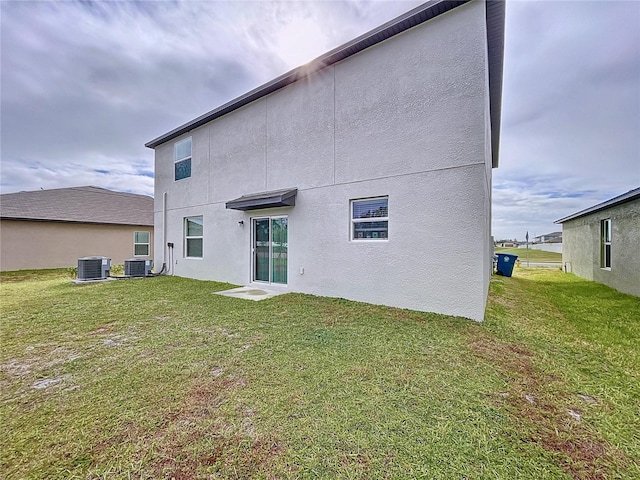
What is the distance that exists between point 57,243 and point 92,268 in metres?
7.41

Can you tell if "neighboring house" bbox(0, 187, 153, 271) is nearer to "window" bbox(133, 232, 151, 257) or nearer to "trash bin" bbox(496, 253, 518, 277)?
"window" bbox(133, 232, 151, 257)

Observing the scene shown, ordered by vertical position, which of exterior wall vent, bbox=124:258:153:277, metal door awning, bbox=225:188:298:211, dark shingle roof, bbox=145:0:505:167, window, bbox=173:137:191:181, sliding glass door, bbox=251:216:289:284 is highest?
dark shingle roof, bbox=145:0:505:167

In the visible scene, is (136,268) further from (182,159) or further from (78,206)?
(78,206)

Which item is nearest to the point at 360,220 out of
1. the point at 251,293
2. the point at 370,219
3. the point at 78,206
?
the point at 370,219

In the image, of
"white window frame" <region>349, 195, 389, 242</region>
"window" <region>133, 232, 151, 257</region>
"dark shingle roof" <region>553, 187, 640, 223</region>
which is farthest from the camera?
"window" <region>133, 232, 151, 257</region>

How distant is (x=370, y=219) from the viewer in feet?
21.6

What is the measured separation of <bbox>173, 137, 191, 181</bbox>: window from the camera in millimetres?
11422

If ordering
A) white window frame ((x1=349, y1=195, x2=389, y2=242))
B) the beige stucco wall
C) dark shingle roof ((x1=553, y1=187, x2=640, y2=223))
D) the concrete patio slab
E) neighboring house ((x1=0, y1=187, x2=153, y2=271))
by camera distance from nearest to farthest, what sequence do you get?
white window frame ((x1=349, y1=195, x2=389, y2=242))
the concrete patio slab
dark shingle roof ((x1=553, y1=187, x2=640, y2=223))
the beige stucco wall
neighboring house ((x1=0, y1=187, x2=153, y2=271))

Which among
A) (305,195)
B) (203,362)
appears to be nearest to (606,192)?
(305,195)

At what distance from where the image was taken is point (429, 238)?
5648 mm

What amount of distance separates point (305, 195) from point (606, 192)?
25.1m

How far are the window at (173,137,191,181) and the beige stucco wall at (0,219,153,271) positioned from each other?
326 inches

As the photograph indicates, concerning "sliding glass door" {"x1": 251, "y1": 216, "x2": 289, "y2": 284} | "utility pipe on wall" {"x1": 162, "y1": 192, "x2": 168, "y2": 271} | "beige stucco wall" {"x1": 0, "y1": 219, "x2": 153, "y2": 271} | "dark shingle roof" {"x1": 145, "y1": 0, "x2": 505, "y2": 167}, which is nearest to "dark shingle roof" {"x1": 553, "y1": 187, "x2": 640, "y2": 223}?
"dark shingle roof" {"x1": 145, "y1": 0, "x2": 505, "y2": 167}

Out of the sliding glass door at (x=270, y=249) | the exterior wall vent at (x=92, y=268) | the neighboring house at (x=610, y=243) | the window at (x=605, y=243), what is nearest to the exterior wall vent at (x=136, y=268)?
the exterior wall vent at (x=92, y=268)
